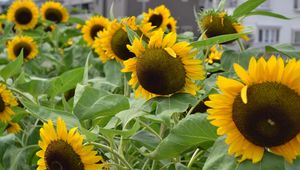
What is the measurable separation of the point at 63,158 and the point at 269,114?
25 centimetres

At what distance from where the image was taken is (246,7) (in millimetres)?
821

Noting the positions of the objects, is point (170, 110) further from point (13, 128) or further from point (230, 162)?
point (13, 128)

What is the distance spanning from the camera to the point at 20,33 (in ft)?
7.66

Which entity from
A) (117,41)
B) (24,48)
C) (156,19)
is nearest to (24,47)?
(24,48)

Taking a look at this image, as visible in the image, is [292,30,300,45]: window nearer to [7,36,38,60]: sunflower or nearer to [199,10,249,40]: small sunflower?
[7,36,38,60]: sunflower

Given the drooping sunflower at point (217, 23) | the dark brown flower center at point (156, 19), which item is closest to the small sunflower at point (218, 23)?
the drooping sunflower at point (217, 23)

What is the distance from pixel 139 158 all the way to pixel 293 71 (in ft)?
1.08

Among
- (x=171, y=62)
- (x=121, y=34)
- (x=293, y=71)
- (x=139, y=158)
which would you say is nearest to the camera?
(x=293, y=71)

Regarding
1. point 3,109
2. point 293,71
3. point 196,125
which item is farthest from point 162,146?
point 3,109

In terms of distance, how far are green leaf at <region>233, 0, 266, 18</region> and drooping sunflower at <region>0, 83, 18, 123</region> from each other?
1.37ft

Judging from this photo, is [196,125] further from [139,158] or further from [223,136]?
[139,158]

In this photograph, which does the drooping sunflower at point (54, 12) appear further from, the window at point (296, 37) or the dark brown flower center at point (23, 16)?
the window at point (296, 37)

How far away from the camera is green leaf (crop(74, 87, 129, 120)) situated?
74 centimetres

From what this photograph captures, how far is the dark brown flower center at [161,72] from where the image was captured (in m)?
0.73
